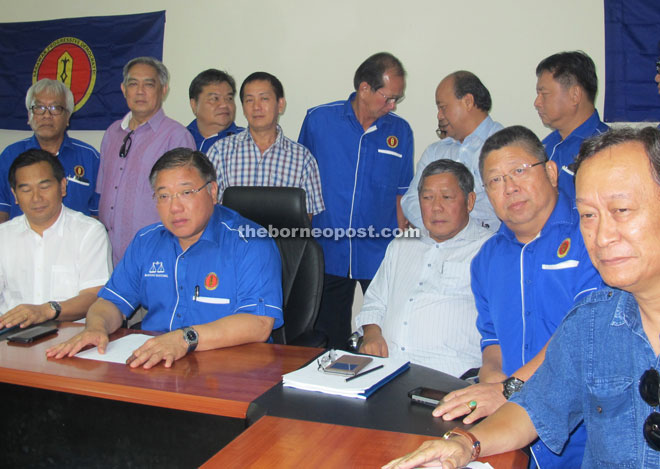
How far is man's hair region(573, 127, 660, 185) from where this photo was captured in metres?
1.04

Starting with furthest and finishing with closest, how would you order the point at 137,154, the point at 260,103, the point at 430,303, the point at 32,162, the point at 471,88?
the point at 137,154 < the point at 260,103 < the point at 471,88 < the point at 32,162 < the point at 430,303

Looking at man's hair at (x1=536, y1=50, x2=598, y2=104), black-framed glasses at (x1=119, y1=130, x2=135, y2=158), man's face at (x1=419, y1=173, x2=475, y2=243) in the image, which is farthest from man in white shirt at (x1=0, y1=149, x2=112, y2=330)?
man's hair at (x1=536, y1=50, x2=598, y2=104)

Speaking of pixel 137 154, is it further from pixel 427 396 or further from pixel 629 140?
pixel 629 140

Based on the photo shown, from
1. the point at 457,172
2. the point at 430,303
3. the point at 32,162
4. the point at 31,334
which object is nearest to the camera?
the point at 31,334

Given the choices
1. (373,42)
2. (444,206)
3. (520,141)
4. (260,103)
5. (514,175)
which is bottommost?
(444,206)

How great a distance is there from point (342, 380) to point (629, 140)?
95 cm

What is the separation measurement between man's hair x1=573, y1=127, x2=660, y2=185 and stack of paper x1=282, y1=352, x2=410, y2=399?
780mm

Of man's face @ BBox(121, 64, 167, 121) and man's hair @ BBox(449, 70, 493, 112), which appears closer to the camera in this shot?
man's hair @ BBox(449, 70, 493, 112)

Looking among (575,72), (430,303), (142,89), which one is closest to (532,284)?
(430,303)

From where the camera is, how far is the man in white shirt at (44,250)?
2.70m

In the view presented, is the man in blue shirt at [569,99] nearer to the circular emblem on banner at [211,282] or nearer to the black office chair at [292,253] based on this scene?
the black office chair at [292,253]

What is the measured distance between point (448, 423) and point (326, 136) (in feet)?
7.83

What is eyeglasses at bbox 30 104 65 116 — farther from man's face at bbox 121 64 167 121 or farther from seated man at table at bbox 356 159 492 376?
seated man at table at bbox 356 159 492 376

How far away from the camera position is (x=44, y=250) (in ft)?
8.89
